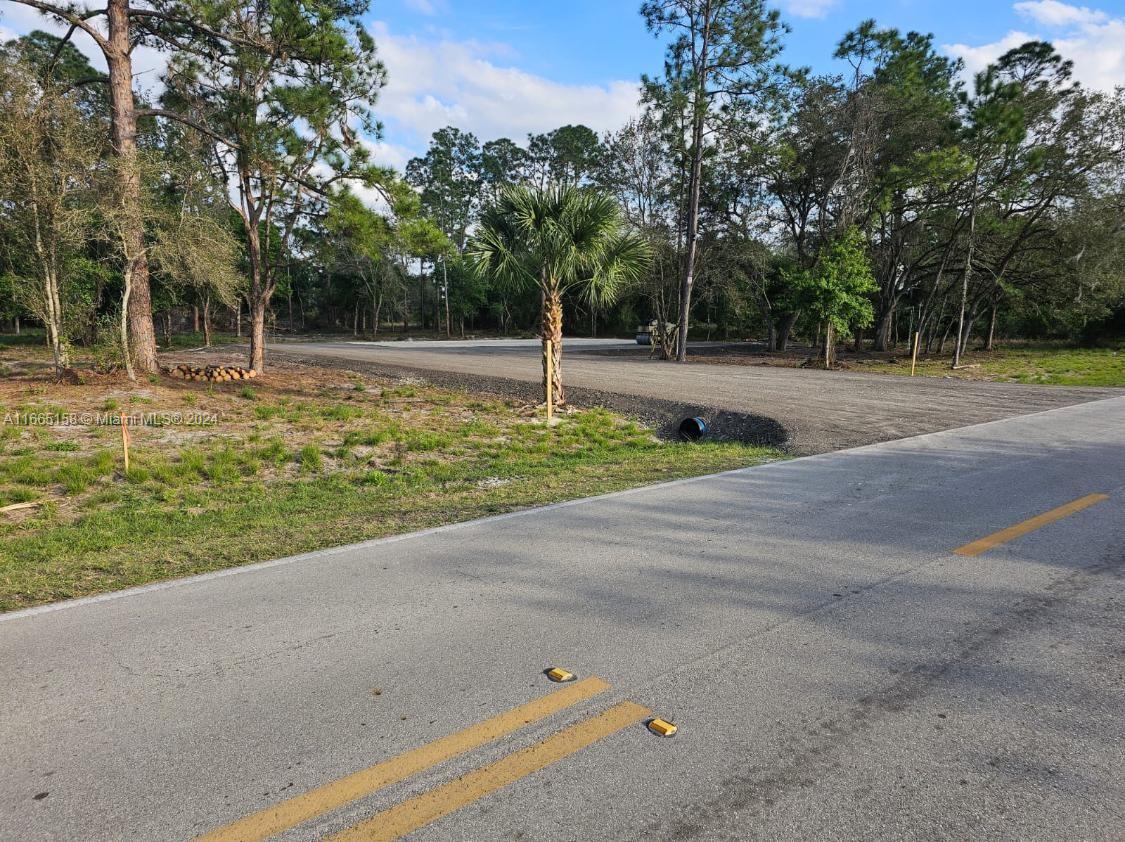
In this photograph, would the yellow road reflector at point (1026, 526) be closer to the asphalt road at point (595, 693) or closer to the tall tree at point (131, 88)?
the asphalt road at point (595, 693)

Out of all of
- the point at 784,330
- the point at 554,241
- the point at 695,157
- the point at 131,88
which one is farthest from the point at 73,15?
the point at 784,330

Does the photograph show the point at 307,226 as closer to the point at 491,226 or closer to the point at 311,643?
the point at 491,226

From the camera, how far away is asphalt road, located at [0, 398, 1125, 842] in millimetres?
2289

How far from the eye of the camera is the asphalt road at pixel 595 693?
2289mm

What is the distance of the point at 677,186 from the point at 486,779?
32875 millimetres

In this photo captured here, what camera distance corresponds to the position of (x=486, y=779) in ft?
8.03

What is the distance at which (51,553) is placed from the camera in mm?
5176

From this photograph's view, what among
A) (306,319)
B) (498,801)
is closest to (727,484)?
(498,801)

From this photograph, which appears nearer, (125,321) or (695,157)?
(125,321)

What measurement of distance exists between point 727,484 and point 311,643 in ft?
16.1

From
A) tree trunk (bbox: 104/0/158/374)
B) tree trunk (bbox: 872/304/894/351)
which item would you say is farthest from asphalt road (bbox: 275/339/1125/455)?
tree trunk (bbox: 872/304/894/351)

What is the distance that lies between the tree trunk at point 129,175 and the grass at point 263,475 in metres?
2.32

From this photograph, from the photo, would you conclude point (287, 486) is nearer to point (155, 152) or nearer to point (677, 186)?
Answer: point (155, 152)

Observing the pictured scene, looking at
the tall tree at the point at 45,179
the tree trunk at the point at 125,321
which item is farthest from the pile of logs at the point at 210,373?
the tall tree at the point at 45,179
